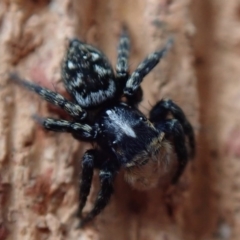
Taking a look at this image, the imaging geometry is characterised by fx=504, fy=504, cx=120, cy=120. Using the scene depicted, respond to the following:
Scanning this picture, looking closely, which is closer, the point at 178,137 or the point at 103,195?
the point at 103,195

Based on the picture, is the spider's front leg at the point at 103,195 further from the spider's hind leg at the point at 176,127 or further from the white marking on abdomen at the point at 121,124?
the spider's hind leg at the point at 176,127

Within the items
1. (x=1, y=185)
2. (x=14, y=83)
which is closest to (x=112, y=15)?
(x=14, y=83)

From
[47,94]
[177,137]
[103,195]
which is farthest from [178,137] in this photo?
[47,94]

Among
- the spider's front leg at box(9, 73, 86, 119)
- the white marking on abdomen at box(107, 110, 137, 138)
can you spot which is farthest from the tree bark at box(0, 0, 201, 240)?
the white marking on abdomen at box(107, 110, 137, 138)

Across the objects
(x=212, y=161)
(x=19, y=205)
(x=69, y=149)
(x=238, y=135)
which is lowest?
(x=19, y=205)

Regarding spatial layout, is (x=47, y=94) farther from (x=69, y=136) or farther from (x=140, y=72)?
(x=140, y=72)

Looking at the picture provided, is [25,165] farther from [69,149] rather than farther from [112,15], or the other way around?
[112,15]

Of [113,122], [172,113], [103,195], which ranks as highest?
[172,113]
